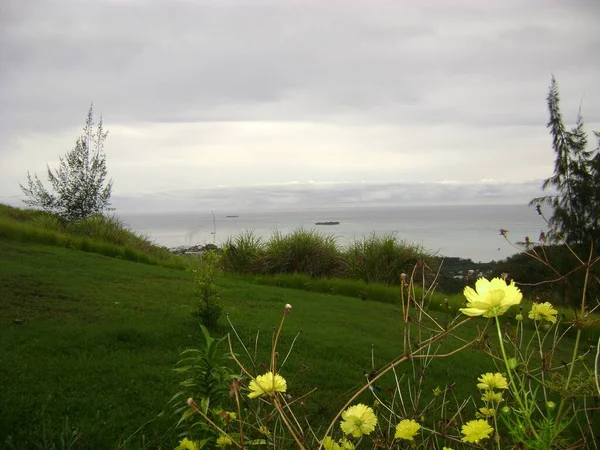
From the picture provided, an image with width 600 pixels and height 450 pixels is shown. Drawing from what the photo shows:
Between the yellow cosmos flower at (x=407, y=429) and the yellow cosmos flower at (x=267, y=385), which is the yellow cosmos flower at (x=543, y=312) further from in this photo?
the yellow cosmos flower at (x=267, y=385)

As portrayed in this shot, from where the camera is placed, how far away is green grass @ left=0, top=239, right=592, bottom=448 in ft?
10.8

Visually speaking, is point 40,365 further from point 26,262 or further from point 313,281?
point 313,281

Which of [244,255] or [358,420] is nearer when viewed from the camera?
[358,420]

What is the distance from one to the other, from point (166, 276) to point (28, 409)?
17.6 feet

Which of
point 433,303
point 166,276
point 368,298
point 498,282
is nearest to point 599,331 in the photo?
point 433,303

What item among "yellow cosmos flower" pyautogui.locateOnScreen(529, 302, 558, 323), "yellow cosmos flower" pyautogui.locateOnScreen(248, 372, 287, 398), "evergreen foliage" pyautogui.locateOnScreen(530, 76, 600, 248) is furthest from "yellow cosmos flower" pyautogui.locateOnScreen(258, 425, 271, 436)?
"evergreen foliage" pyautogui.locateOnScreen(530, 76, 600, 248)

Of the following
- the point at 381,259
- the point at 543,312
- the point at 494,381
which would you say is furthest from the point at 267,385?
the point at 381,259

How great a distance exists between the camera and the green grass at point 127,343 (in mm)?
3305

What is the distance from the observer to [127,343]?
4699mm

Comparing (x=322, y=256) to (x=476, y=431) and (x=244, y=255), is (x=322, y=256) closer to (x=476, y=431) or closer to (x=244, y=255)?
(x=244, y=255)

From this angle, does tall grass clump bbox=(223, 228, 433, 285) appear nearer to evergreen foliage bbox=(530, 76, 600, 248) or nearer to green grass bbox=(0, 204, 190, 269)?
green grass bbox=(0, 204, 190, 269)

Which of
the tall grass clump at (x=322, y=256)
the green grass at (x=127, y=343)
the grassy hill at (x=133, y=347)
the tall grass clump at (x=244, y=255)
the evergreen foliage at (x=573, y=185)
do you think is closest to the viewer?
the grassy hill at (x=133, y=347)

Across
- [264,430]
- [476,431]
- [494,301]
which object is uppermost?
[494,301]

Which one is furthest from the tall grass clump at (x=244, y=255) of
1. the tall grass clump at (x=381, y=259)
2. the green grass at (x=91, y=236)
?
the tall grass clump at (x=381, y=259)
